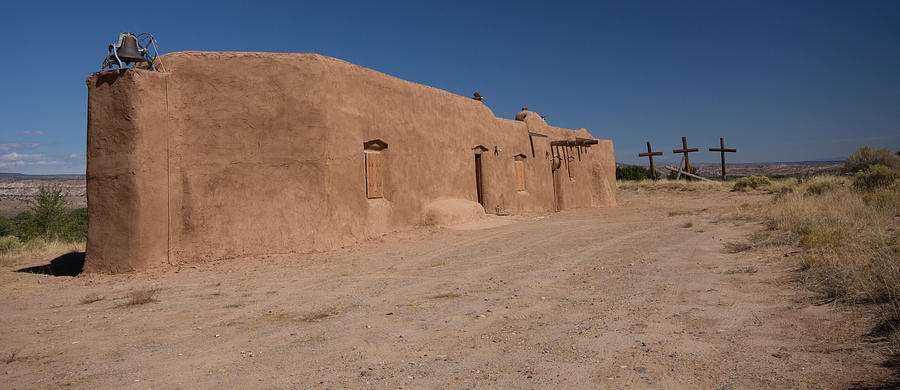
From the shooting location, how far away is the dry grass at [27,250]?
11125mm

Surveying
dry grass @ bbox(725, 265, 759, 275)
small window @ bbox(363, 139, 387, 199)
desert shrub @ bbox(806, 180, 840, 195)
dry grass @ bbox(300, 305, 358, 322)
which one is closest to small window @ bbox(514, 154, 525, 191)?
small window @ bbox(363, 139, 387, 199)

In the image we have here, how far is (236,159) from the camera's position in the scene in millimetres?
9117

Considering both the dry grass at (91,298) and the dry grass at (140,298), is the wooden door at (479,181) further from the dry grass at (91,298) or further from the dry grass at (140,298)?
the dry grass at (91,298)

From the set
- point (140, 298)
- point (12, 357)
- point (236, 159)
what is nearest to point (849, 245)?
point (140, 298)

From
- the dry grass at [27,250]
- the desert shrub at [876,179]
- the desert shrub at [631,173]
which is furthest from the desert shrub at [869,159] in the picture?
the dry grass at [27,250]

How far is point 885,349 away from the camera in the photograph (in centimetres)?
330

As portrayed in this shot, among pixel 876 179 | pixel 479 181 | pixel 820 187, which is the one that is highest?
pixel 479 181

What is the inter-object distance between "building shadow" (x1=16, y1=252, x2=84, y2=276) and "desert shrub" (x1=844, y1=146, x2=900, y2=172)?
95.4 ft

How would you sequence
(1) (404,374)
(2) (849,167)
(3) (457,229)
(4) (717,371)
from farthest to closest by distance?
(2) (849,167), (3) (457,229), (1) (404,374), (4) (717,371)

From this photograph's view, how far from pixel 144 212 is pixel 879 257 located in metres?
10.1

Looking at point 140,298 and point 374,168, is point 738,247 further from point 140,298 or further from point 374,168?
point 140,298

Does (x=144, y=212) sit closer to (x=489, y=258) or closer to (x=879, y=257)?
(x=489, y=258)

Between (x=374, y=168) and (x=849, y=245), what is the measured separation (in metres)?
8.32

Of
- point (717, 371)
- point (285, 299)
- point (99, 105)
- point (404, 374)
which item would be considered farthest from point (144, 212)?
point (717, 371)
